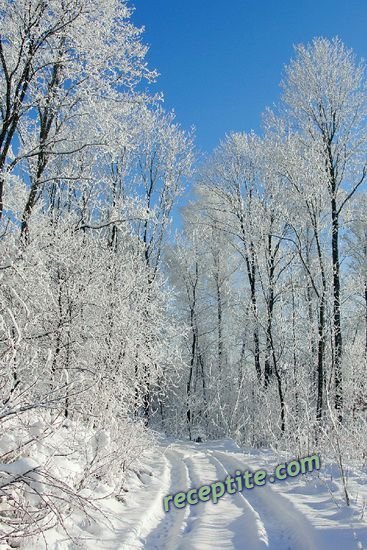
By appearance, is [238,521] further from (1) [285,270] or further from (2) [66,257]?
(1) [285,270]

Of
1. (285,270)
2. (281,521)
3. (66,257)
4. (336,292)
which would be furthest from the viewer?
(285,270)

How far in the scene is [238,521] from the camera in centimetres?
502

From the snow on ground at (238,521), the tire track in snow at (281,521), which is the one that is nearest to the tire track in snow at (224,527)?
the snow on ground at (238,521)

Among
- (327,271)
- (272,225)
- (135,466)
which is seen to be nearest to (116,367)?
(135,466)

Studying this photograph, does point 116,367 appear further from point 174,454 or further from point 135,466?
point 174,454

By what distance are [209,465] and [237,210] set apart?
39.3 feet

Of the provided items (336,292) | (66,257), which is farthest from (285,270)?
(66,257)

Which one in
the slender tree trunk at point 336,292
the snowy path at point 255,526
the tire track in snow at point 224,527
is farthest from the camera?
the slender tree trunk at point 336,292

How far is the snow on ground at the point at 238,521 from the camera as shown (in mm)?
3975

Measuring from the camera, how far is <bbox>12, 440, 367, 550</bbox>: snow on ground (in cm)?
397

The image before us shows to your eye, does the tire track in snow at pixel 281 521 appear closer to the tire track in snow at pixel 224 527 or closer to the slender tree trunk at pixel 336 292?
the tire track in snow at pixel 224 527

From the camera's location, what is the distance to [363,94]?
45.0 ft

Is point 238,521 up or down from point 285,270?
down

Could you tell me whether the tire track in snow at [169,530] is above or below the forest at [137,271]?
below
